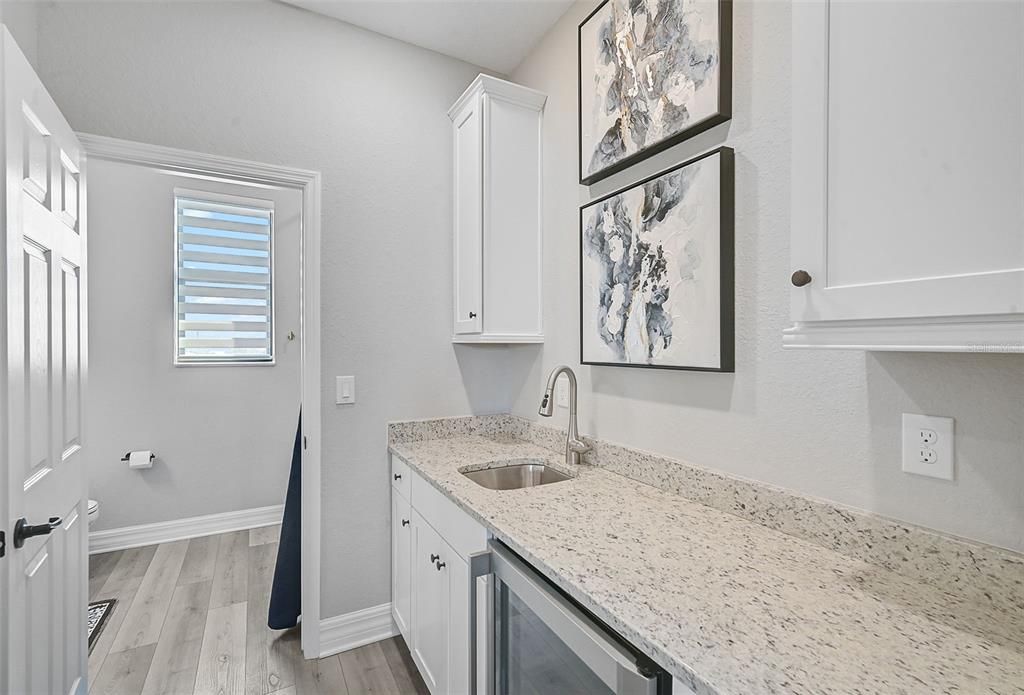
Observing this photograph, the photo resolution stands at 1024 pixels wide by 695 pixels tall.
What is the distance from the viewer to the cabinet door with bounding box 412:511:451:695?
160 cm

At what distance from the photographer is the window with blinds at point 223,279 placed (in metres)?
3.41

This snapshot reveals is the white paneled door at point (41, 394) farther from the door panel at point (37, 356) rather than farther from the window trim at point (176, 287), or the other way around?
the window trim at point (176, 287)

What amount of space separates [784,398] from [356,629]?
201 cm

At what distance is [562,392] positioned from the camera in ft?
6.88

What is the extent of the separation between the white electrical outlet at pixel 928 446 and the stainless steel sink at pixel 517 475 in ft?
3.77

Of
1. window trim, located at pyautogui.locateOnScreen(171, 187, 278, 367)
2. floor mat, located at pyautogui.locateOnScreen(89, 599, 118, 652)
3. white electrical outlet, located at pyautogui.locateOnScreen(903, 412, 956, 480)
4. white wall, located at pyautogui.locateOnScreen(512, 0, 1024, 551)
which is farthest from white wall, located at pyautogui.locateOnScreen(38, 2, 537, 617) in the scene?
window trim, located at pyautogui.locateOnScreen(171, 187, 278, 367)

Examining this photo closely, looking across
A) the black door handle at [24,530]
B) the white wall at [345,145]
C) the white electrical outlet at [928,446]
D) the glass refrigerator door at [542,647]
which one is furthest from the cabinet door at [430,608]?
the white electrical outlet at [928,446]

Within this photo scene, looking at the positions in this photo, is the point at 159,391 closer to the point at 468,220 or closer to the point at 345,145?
the point at 345,145

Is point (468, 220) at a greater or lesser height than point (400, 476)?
greater

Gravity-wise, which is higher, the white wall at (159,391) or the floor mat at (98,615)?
the white wall at (159,391)

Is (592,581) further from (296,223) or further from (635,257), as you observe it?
(296,223)

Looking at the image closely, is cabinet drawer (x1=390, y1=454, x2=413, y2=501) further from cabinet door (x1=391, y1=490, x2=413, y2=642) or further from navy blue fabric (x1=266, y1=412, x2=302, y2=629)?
navy blue fabric (x1=266, y1=412, x2=302, y2=629)

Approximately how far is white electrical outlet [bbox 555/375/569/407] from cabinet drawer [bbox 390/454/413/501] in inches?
27.5

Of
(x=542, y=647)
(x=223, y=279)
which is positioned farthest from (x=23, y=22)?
(x=542, y=647)
